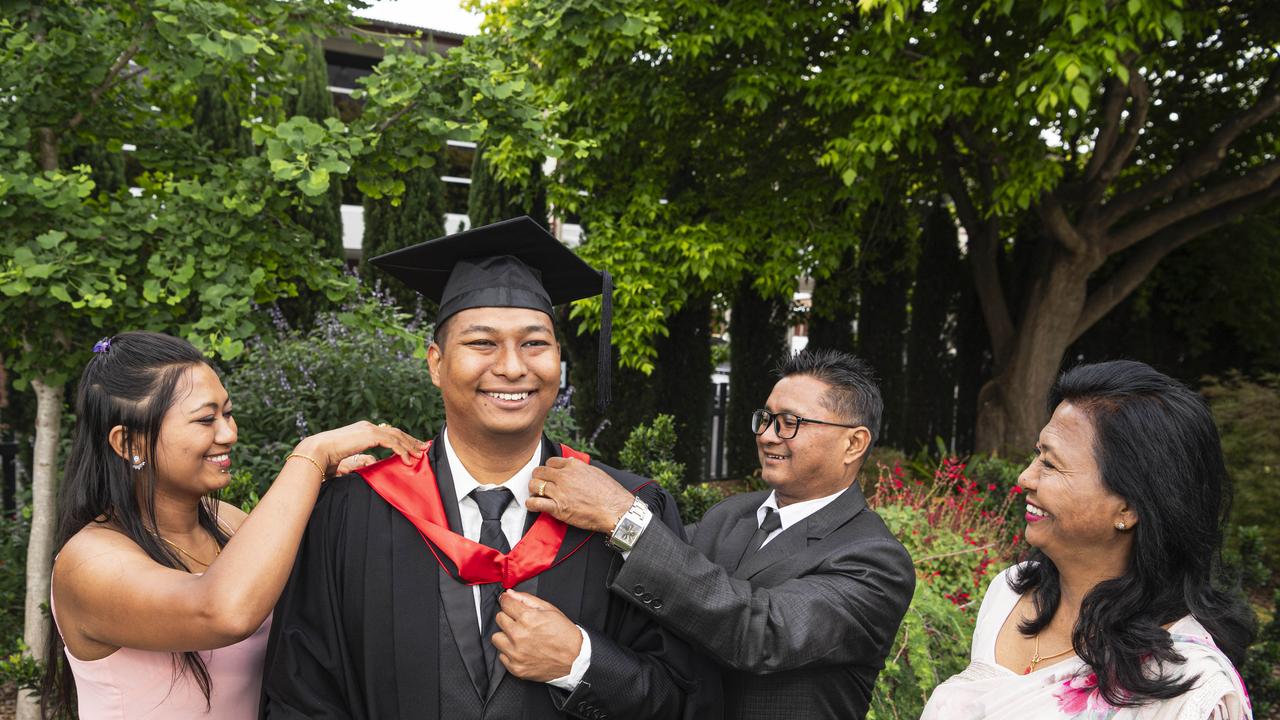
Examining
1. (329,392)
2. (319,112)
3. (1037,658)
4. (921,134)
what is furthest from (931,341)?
(1037,658)

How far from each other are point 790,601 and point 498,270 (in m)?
1.06

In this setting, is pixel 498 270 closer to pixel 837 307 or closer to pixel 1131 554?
pixel 1131 554

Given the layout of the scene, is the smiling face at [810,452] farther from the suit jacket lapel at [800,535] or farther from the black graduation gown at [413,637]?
the black graduation gown at [413,637]

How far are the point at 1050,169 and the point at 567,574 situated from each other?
678 cm

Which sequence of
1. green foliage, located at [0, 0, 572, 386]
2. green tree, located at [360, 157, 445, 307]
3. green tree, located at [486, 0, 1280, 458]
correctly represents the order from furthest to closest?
green tree, located at [360, 157, 445, 307], green tree, located at [486, 0, 1280, 458], green foliage, located at [0, 0, 572, 386]

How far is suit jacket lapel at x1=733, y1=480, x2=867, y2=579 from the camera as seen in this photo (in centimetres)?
Result: 244

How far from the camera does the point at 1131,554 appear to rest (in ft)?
6.63

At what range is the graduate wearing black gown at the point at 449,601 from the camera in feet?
6.30

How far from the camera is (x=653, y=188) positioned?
890cm

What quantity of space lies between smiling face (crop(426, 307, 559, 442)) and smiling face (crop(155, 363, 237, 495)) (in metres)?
0.68

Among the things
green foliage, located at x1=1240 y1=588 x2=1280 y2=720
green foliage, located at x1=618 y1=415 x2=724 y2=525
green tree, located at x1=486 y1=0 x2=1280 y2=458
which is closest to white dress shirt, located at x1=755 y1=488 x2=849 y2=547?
green foliage, located at x1=618 y1=415 x2=724 y2=525

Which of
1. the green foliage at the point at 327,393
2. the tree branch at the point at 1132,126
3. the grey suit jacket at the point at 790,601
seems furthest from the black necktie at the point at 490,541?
the tree branch at the point at 1132,126

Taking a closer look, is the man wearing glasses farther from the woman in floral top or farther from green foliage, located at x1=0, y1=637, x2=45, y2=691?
green foliage, located at x1=0, y1=637, x2=45, y2=691

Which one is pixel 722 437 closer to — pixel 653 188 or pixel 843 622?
pixel 653 188
